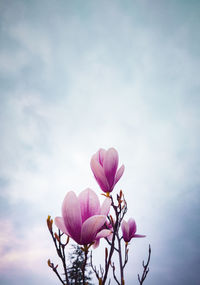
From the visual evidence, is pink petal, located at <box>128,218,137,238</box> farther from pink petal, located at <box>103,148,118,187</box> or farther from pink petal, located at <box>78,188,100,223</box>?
pink petal, located at <box>78,188,100,223</box>

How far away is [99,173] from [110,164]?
74 millimetres

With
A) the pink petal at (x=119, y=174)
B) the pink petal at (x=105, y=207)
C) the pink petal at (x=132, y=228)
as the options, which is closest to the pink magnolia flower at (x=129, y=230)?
the pink petal at (x=132, y=228)

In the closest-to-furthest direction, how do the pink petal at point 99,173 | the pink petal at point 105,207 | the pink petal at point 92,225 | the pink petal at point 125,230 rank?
1. the pink petal at point 92,225
2. the pink petal at point 105,207
3. the pink petal at point 99,173
4. the pink petal at point 125,230

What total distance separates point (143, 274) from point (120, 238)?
265mm

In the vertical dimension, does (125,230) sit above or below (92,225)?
above

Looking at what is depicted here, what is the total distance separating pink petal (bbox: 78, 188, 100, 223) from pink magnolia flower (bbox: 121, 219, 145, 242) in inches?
21.6

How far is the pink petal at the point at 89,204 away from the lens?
2.80 ft

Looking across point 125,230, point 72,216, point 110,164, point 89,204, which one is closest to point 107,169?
point 110,164

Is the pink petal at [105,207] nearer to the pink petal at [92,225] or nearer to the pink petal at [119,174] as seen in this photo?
the pink petal at [92,225]

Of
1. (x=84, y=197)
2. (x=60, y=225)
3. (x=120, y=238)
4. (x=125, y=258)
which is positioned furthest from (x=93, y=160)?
(x=125, y=258)

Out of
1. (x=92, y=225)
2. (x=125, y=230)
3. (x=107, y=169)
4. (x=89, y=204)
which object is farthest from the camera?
(x=125, y=230)

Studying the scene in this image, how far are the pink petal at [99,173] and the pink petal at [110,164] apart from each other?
19 millimetres

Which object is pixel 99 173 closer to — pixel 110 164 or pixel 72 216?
pixel 110 164

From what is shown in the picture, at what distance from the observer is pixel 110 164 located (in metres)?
1.07
